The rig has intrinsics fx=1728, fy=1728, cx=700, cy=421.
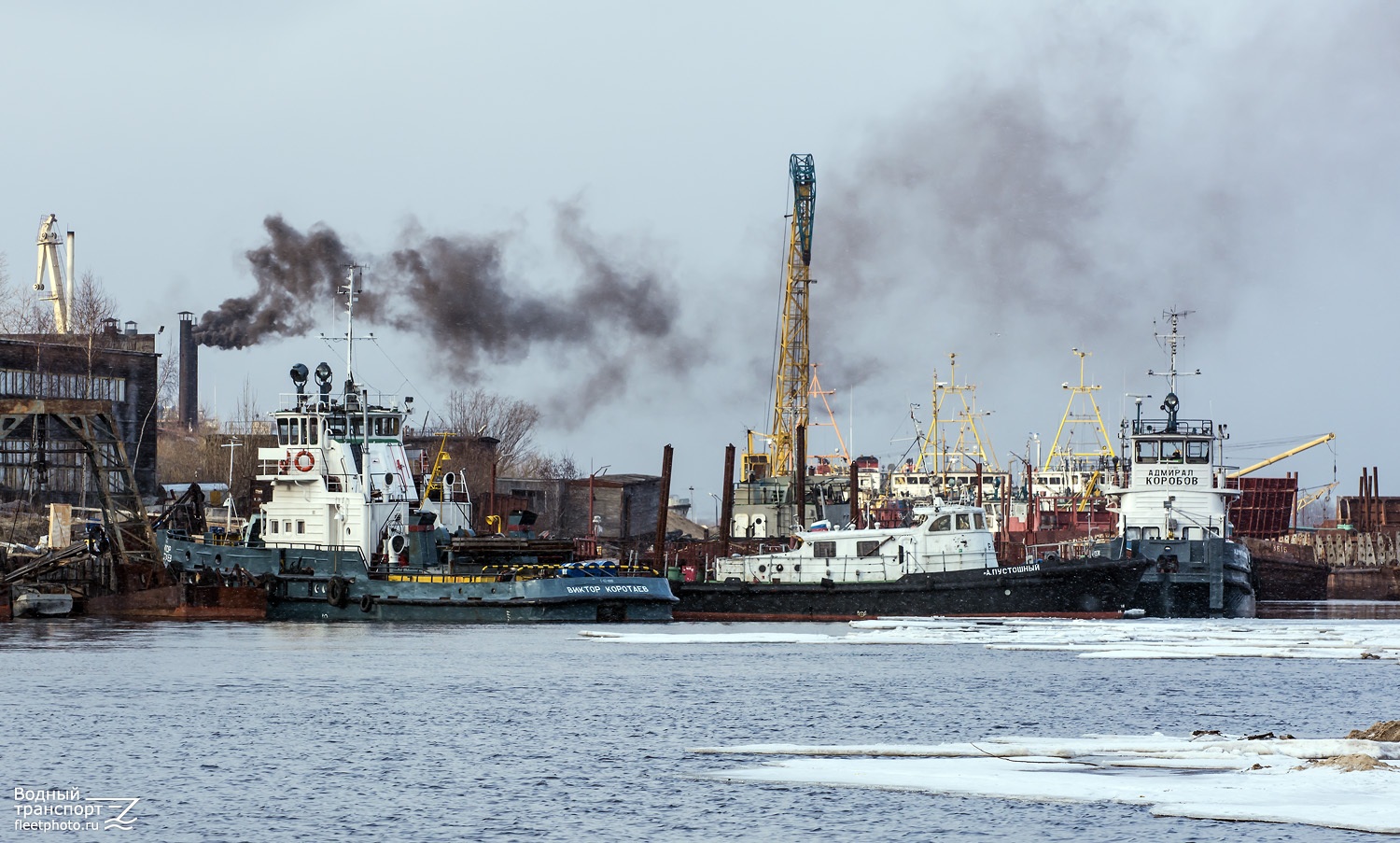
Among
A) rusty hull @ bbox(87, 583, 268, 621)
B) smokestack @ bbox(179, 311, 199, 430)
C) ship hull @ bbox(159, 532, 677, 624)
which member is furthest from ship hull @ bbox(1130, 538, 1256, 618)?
smokestack @ bbox(179, 311, 199, 430)

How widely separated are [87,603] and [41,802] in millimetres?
43438

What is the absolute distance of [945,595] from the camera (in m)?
63.6

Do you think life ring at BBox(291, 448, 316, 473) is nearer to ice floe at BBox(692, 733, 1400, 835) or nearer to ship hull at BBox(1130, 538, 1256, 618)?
ship hull at BBox(1130, 538, 1256, 618)

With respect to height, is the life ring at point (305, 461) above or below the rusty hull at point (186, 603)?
above

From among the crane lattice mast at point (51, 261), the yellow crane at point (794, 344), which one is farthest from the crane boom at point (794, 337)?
the crane lattice mast at point (51, 261)

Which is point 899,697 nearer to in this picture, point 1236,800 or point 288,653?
point 1236,800

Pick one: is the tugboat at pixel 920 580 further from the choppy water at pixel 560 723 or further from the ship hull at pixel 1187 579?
the choppy water at pixel 560 723

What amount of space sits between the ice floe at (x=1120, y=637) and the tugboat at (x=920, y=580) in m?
0.89

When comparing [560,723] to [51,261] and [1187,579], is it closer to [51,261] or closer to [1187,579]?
[1187,579]

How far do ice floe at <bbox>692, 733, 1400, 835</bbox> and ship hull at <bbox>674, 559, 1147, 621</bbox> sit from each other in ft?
112

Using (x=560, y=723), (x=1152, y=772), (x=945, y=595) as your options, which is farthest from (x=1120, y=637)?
(x=1152, y=772)

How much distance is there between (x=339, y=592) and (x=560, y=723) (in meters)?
27.7

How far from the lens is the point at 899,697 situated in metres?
37.2

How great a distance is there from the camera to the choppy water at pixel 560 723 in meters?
23.2
